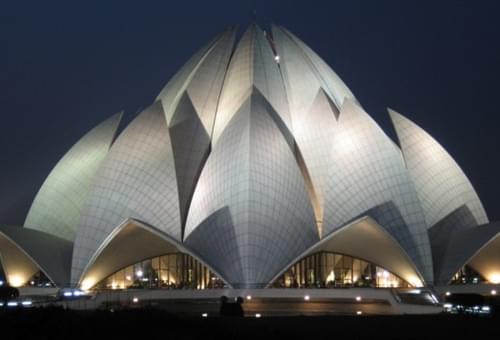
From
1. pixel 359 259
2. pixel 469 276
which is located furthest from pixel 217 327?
pixel 469 276

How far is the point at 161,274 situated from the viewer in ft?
115

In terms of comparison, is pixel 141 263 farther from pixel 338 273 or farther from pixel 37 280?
pixel 338 273

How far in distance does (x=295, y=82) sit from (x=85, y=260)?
1494 cm

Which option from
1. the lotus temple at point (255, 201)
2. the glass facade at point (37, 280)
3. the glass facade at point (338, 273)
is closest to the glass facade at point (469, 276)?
the lotus temple at point (255, 201)

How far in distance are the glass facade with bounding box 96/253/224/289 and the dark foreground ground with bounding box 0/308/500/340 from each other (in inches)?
765

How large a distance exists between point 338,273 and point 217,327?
22.6 meters

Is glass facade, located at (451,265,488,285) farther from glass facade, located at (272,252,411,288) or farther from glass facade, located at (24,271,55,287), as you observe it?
glass facade, located at (24,271,55,287)

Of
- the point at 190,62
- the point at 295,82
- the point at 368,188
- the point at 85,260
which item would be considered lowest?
the point at 85,260

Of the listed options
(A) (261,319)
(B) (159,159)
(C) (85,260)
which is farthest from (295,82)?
(A) (261,319)

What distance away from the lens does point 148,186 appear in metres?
31.5

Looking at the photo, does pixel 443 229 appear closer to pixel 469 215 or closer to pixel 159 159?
pixel 469 215

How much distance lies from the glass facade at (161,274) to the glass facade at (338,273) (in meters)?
5.29

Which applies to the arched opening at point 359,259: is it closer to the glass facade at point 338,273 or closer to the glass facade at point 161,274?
the glass facade at point 338,273

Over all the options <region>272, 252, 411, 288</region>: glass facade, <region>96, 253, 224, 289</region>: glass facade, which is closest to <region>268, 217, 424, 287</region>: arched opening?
<region>272, 252, 411, 288</region>: glass facade
